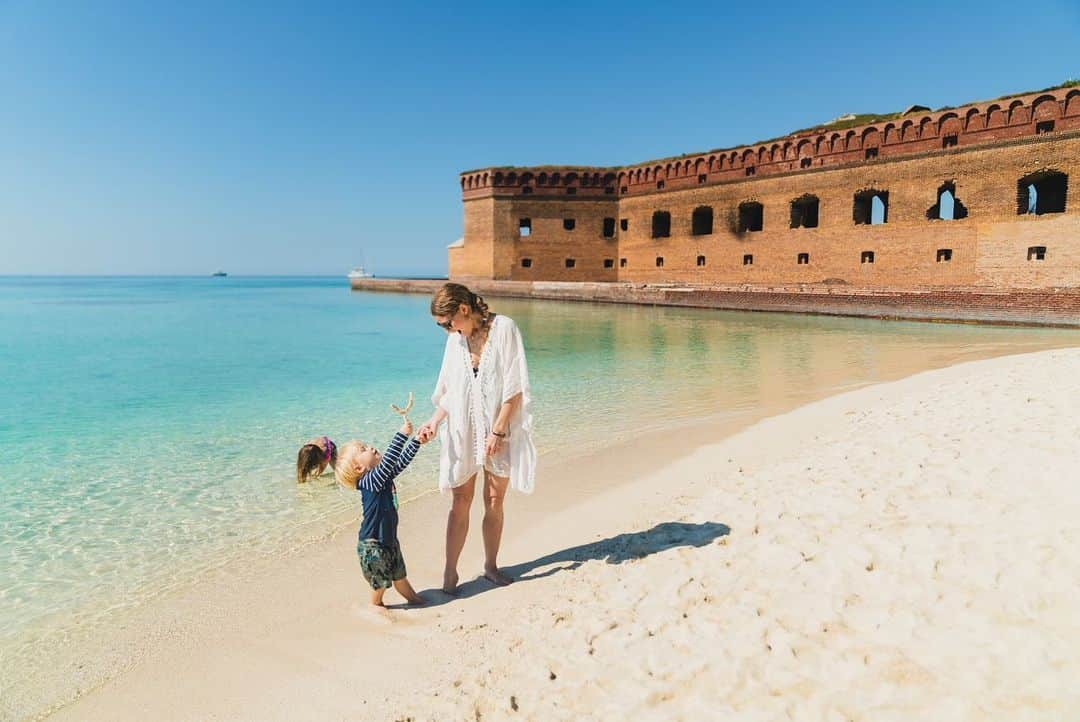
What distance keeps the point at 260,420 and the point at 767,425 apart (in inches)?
234

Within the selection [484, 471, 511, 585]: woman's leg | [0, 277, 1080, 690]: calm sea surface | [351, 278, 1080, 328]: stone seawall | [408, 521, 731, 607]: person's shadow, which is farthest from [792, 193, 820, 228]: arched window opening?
[484, 471, 511, 585]: woman's leg

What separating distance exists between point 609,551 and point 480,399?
1184 millimetres

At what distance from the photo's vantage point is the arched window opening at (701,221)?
2844 cm

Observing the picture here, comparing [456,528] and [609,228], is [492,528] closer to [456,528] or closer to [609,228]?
[456,528]

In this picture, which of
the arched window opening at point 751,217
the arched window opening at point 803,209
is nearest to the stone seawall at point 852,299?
the arched window opening at point 751,217

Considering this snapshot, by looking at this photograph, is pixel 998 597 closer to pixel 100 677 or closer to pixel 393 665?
pixel 393 665

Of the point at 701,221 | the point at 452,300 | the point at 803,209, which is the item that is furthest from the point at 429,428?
the point at 701,221

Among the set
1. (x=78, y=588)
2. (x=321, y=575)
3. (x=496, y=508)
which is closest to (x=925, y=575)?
(x=496, y=508)

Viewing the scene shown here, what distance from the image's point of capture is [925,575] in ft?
7.89

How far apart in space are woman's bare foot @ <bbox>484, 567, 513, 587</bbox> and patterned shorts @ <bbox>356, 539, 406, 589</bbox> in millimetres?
502

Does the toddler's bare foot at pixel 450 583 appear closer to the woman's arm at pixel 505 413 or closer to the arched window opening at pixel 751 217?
the woman's arm at pixel 505 413

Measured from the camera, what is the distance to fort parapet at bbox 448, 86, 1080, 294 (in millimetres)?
18719

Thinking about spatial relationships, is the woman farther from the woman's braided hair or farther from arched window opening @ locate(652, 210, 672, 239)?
arched window opening @ locate(652, 210, 672, 239)

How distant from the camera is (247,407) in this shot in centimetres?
891
